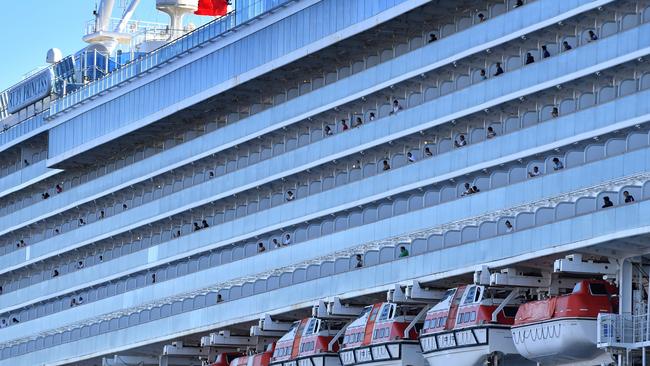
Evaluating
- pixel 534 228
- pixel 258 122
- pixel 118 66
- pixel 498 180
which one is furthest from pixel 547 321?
pixel 118 66

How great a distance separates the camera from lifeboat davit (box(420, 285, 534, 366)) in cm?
5556

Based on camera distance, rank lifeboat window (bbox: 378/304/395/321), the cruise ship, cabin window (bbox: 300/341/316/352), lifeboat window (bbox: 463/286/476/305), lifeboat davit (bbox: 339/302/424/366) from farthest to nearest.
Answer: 1. cabin window (bbox: 300/341/316/352)
2. lifeboat window (bbox: 378/304/395/321)
3. lifeboat davit (bbox: 339/302/424/366)
4. lifeboat window (bbox: 463/286/476/305)
5. the cruise ship

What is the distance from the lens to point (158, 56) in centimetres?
7794

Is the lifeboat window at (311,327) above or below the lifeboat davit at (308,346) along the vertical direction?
above

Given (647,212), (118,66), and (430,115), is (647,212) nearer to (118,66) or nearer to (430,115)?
(430,115)

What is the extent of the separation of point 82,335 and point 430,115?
86.4 ft

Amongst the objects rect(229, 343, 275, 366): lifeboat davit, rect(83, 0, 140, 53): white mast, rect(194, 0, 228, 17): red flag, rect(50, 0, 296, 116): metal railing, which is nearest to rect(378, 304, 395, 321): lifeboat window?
rect(229, 343, 275, 366): lifeboat davit

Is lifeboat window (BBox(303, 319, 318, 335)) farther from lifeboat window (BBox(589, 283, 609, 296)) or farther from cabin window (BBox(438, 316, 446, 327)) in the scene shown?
lifeboat window (BBox(589, 283, 609, 296))

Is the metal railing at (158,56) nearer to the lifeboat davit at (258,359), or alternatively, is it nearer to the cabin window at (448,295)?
the lifeboat davit at (258,359)

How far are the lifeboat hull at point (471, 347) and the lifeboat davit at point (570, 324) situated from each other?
6.34 feet

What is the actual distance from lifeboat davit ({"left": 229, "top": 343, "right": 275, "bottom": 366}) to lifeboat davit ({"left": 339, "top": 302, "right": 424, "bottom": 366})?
6699 mm

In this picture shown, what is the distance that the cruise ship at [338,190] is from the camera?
173 ft


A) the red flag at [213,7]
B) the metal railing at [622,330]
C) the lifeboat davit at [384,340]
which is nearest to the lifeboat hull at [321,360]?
the lifeboat davit at [384,340]

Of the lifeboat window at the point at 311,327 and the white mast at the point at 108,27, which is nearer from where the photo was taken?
the lifeboat window at the point at 311,327
